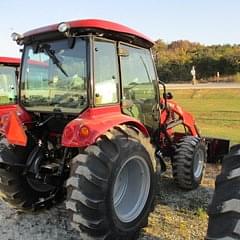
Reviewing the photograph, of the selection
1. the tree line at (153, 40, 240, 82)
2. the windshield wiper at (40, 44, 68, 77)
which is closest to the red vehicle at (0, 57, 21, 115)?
the windshield wiper at (40, 44, 68, 77)

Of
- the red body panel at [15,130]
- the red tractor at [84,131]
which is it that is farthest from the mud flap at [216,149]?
the red body panel at [15,130]

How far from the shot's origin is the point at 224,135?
36.4 feet

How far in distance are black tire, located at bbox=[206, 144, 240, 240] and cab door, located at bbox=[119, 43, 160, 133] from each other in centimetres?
276

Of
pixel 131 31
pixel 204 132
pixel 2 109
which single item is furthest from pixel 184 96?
pixel 131 31

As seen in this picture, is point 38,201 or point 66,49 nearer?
point 66,49

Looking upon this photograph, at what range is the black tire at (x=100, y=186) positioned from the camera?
395 cm

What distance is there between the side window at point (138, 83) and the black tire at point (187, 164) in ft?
2.60

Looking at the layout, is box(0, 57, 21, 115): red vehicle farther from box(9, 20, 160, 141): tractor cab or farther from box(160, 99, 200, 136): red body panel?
box(160, 99, 200, 136): red body panel

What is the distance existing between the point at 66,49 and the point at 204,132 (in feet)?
25.8

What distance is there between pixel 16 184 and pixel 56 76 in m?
1.43

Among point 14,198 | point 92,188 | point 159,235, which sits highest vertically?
point 92,188

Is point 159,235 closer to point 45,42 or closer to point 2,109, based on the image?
point 45,42

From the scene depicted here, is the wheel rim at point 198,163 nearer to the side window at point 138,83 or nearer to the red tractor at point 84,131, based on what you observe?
the side window at point 138,83

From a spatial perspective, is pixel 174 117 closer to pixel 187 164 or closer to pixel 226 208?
pixel 187 164
